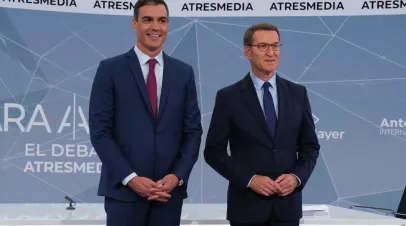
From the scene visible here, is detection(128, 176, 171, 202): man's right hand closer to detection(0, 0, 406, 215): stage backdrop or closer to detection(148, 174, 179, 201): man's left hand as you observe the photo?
detection(148, 174, 179, 201): man's left hand

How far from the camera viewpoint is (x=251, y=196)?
247cm

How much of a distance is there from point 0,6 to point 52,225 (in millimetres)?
2643

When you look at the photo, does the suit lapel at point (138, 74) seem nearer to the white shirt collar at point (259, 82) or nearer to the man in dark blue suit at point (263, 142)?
the man in dark blue suit at point (263, 142)

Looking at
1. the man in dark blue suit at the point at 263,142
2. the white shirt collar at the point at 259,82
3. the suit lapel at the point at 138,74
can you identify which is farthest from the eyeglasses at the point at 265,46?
the suit lapel at the point at 138,74

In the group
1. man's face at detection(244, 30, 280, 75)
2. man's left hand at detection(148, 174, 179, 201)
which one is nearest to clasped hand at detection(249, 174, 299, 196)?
man's left hand at detection(148, 174, 179, 201)

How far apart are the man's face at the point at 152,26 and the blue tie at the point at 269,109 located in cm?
46

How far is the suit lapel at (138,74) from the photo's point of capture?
241cm

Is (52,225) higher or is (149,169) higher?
(149,169)

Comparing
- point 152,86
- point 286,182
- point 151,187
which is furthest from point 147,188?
point 286,182

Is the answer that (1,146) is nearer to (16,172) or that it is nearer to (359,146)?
(16,172)

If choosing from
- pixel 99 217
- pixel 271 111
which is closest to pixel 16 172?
pixel 99 217

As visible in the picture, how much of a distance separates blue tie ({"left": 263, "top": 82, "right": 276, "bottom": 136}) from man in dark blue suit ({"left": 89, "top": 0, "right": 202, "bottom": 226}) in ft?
0.90

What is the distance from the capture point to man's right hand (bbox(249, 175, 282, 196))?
2400 millimetres

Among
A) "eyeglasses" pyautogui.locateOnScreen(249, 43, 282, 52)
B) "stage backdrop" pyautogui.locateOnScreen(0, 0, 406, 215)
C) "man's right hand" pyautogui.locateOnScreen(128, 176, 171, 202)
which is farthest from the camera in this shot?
"stage backdrop" pyautogui.locateOnScreen(0, 0, 406, 215)
